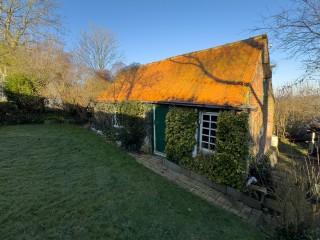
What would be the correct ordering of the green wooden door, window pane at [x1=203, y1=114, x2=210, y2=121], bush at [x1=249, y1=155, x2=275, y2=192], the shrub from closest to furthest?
1. the shrub
2. bush at [x1=249, y1=155, x2=275, y2=192]
3. window pane at [x1=203, y1=114, x2=210, y2=121]
4. the green wooden door

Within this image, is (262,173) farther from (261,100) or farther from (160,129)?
(160,129)

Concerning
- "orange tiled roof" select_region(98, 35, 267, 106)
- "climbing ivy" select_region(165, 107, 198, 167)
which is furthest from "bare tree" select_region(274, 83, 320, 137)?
"climbing ivy" select_region(165, 107, 198, 167)

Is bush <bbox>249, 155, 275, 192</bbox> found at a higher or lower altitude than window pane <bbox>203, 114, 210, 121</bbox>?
lower

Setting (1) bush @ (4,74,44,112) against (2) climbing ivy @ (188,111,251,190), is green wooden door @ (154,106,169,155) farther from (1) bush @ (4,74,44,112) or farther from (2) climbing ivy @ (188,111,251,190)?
(1) bush @ (4,74,44,112)

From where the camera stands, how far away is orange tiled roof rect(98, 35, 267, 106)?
6.96 m

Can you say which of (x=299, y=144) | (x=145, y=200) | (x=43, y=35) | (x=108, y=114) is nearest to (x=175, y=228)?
(x=145, y=200)

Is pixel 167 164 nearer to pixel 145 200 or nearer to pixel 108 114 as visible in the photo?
pixel 145 200

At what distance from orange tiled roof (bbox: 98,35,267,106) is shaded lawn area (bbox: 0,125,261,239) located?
3.86 m

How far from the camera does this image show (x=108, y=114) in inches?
539

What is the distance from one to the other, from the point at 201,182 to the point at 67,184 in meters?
5.14

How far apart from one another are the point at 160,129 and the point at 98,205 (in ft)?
17.3

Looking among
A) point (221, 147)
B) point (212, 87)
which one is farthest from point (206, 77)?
point (221, 147)

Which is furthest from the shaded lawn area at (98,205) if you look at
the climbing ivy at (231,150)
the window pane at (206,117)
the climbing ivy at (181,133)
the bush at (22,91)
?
the bush at (22,91)

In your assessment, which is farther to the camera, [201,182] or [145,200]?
[201,182]
